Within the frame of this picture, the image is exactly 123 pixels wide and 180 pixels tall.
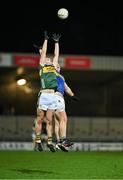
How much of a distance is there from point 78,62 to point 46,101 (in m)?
22.5

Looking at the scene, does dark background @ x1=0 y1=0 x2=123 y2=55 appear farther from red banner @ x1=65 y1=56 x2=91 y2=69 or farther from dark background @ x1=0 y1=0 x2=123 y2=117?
red banner @ x1=65 y1=56 x2=91 y2=69

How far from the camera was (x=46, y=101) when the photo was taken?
14125mm

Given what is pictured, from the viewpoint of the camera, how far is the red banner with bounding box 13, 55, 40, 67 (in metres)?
36.1

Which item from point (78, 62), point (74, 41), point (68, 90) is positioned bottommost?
point (68, 90)

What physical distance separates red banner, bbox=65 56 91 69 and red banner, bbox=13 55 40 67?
1887 mm

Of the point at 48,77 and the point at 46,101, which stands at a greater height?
the point at 48,77

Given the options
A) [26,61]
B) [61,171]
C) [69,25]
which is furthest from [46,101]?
[69,25]

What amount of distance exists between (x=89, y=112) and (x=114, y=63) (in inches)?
153

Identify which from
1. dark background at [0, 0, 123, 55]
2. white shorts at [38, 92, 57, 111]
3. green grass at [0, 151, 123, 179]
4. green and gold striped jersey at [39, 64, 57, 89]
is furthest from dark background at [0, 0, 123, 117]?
white shorts at [38, 92, 57, 111]

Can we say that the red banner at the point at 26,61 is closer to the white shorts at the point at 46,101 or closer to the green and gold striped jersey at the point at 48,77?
the green and gold striped jersey at the point at 48,77

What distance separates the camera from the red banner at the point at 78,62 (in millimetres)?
36281

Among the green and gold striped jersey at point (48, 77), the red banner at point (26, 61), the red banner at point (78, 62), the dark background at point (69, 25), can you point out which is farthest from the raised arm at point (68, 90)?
the dark background at point (69, 25)

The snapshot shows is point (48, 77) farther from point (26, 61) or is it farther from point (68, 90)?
point (26, 61)

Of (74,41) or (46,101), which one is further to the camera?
(74,41)
